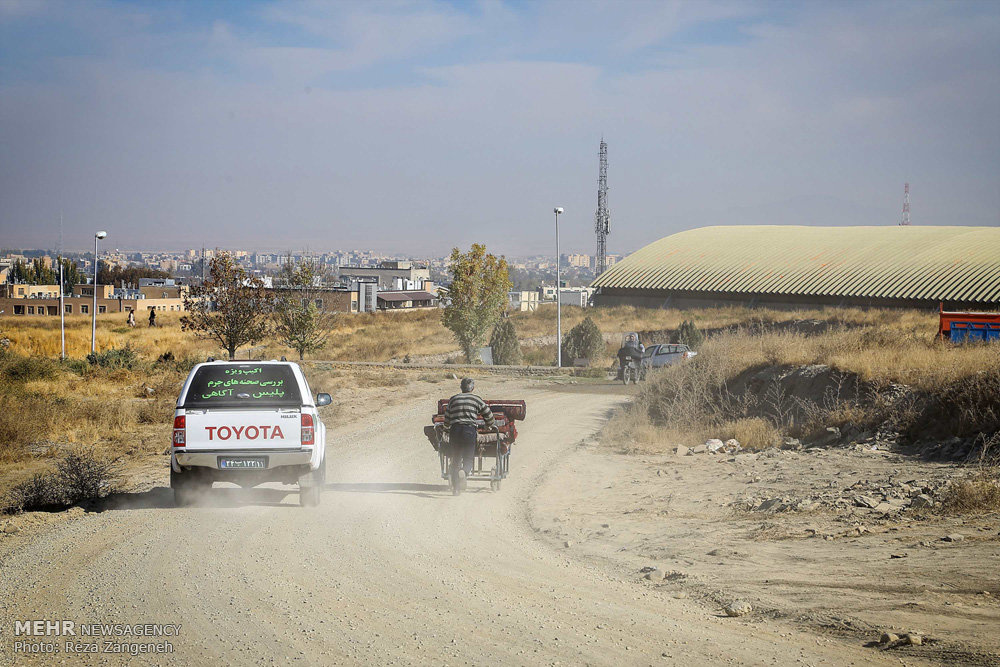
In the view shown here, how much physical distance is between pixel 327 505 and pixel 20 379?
19.7 meters

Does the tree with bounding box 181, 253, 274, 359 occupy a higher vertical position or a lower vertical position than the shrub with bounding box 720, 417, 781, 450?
higher

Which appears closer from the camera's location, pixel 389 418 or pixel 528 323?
pixel 389 418

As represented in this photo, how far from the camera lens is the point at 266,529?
398 inches

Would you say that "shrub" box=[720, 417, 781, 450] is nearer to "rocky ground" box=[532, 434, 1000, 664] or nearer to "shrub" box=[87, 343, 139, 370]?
"rocky ground" box=[532, 434, 1000, 664]

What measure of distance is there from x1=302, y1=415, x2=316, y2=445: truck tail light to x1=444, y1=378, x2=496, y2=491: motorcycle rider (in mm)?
2185

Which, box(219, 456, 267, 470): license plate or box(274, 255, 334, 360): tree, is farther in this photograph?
box(274, 255, 334, 360): tree

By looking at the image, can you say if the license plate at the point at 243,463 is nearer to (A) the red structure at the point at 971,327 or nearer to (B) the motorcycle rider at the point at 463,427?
(B) the motorcycle rider at the point at 463,427

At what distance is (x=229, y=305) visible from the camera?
35.7 m

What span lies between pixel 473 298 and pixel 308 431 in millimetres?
32427

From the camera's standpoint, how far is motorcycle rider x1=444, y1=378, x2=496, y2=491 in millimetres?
12461

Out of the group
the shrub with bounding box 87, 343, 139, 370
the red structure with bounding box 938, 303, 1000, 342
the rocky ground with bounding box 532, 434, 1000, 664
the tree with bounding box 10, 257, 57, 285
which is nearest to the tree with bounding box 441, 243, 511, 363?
the shrub with bounding box 87, 343, 139, 370

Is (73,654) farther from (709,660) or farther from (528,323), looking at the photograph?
(528,323)

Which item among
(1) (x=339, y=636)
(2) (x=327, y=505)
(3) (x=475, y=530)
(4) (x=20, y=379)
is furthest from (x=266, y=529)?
(4) (x=20, y=379)

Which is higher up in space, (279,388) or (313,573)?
(279,388)
